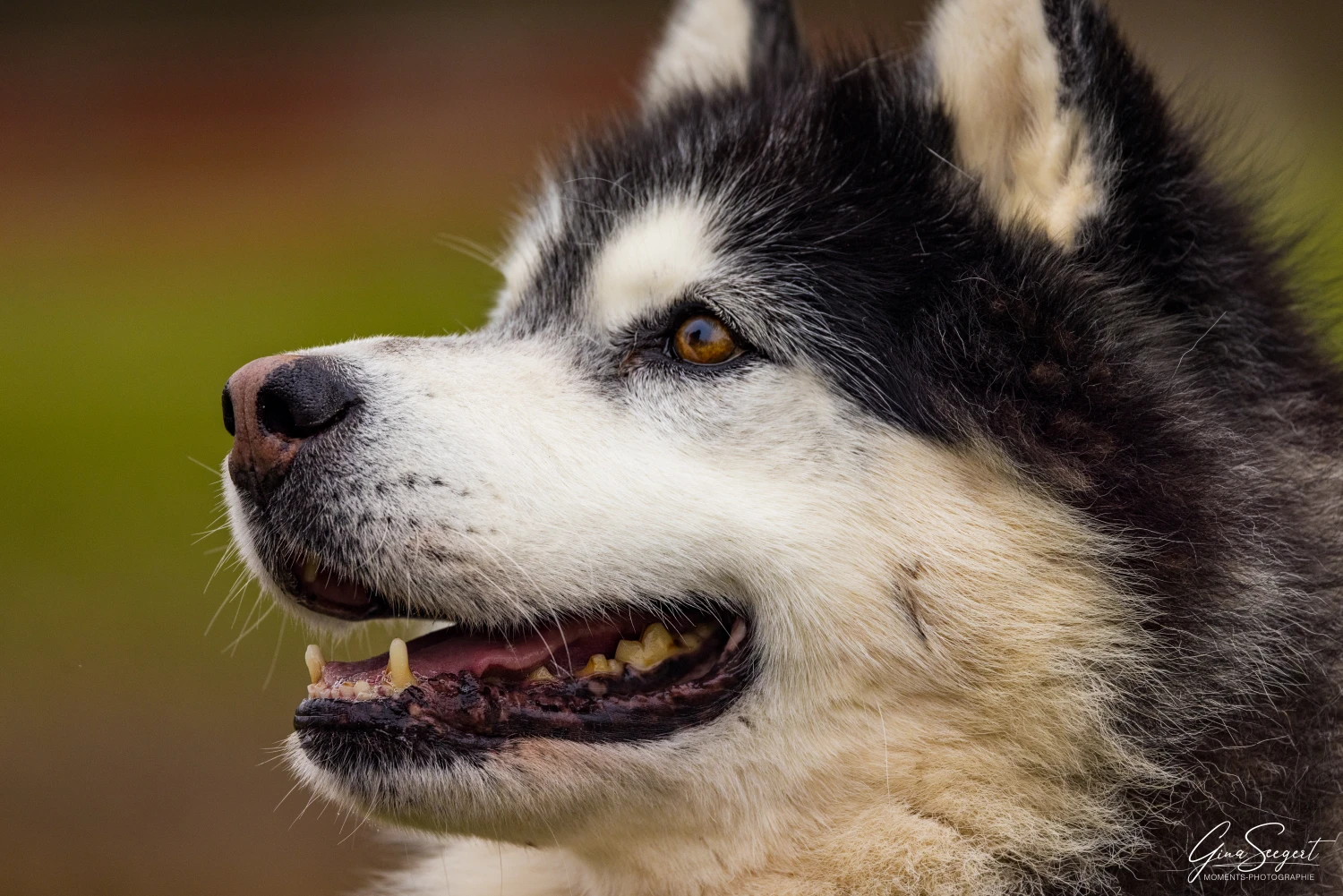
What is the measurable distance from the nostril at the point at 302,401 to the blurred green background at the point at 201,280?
3.30 metres

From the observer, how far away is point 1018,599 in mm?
2645

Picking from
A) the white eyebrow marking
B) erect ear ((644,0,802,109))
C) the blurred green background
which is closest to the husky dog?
the white eyebrow marking

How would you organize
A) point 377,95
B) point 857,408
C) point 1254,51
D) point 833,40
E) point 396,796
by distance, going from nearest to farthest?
point 396,796 < point 857,408 < point 833,40 < point 1254,51 < point 377,95

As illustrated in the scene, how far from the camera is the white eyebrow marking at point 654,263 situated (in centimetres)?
302

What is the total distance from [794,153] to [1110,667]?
1497mm

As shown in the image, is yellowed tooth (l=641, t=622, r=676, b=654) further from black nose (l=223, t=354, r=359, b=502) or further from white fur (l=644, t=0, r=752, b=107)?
white fur (l=644, t=0, r=752, b=107)

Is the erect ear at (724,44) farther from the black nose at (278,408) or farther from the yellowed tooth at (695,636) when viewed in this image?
the yellowed tooth at (695,636)

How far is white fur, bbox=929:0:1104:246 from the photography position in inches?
110

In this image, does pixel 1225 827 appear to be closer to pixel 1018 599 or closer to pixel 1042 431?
pixel 1018 599

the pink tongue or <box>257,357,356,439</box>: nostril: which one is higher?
<box>257,357,356,439</box>: nostril

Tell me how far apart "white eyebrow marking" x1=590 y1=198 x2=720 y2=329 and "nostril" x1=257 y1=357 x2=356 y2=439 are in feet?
2.43

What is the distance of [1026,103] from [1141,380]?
72 centimetres

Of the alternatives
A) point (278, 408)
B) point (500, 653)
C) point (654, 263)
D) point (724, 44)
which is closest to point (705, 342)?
point (654, 263)

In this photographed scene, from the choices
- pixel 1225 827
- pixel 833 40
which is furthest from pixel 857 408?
pixel 833 40
